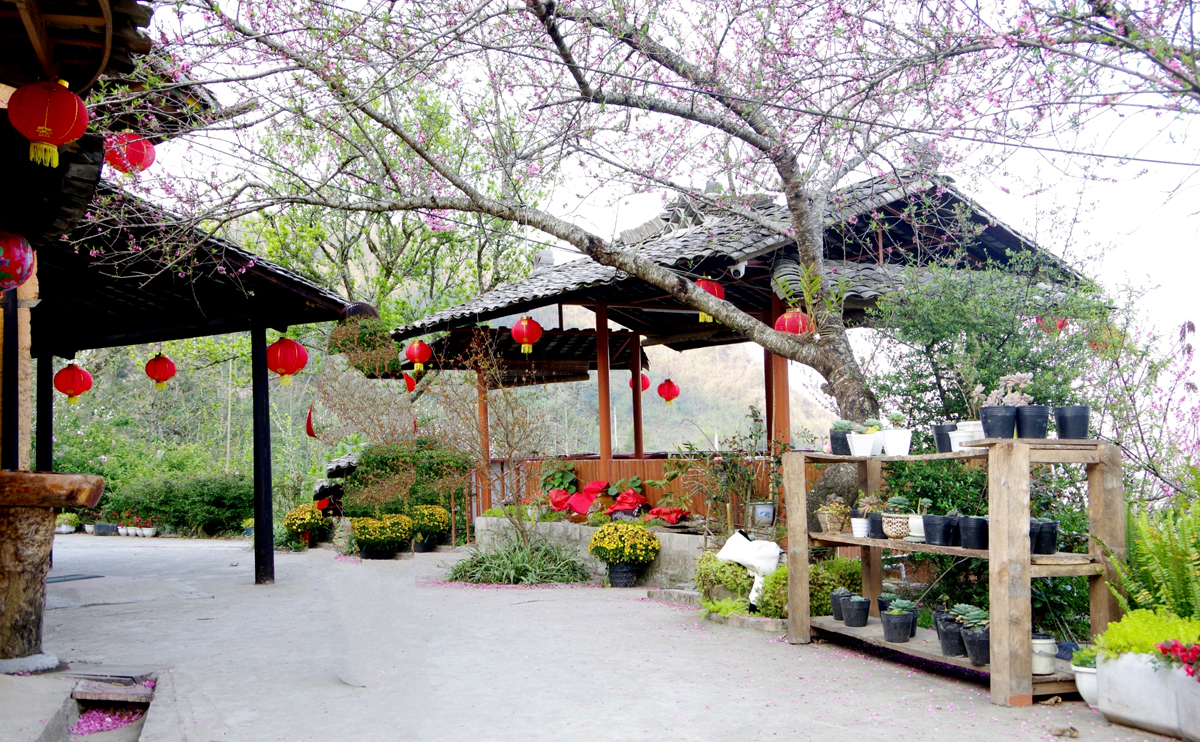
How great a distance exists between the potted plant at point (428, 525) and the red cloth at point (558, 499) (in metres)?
2.59

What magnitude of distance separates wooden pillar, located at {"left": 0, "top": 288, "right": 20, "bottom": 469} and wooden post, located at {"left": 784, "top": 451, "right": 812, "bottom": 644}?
522 centimetres

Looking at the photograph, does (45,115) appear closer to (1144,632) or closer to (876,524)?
(876,524)

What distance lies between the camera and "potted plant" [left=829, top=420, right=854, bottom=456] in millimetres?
6094

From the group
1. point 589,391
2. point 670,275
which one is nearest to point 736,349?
point 589,391

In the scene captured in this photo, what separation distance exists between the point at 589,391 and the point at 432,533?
967 inches

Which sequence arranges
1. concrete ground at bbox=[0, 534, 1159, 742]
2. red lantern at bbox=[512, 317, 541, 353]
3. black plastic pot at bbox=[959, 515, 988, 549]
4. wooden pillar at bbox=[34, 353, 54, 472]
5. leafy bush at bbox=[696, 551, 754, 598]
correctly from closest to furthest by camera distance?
1. concrete ground at bbox=[0, 534, 1159, 742]
2. black plastic pot at bbox=[959, 515, 988, 549]
3. leafy bush at bbox=[696, 551, 754, 598]
4. red lantern at bbox=[512, 317, 541, 353]
5. wooden pillar at bbox=[34, 353, 54, 472]

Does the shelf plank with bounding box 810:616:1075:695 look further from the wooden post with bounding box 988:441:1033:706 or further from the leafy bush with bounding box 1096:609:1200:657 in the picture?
the leafy bush with bounding box 1096:609:1200:657

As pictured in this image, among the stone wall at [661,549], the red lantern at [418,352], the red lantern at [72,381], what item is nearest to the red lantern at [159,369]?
the red lantern at [72,381]

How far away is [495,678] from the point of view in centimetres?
537

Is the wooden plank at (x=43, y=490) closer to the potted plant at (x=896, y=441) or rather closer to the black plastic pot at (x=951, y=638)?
the potted plant at (x=896, y=441)

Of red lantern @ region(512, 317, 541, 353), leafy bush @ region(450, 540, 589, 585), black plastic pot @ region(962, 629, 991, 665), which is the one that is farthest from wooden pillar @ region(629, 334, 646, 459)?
black plastic pot @ region(962, 629, 991, 665)

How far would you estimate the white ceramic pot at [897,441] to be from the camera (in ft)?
18.5

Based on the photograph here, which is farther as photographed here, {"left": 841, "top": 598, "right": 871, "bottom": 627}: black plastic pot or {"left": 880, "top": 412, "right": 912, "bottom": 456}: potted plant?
{"left": 841, "top": 598, "right": 871, "bottom": 627}: black plastic pot

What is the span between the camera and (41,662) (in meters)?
5.37
